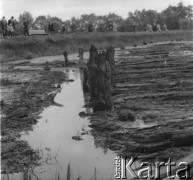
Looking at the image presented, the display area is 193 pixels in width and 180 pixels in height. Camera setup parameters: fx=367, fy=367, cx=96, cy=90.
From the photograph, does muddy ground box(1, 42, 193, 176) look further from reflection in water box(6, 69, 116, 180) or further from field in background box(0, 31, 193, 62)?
field in background box(0, 31, 193, 62)

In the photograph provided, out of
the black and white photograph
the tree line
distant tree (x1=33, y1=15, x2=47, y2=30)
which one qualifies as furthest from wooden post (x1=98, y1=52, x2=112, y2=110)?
distant tree (x1=33, y1=15, x2=47, y2=30)

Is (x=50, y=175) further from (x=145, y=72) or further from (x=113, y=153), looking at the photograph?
(x=145, y=72)

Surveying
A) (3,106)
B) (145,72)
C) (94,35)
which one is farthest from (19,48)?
(3,106)

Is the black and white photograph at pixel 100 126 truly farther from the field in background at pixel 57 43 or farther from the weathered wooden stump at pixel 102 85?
the field in background at pixel 57 43

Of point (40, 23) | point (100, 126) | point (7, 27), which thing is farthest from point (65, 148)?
point (40, 23)

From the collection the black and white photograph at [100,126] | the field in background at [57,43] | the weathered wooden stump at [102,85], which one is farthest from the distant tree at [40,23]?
the weathered wooden stump at [102,85]

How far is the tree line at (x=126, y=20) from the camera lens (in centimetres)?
7094

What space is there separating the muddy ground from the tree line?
33.4 m

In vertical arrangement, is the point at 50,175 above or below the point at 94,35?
below

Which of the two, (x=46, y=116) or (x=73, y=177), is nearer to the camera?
(x=73, y=177)

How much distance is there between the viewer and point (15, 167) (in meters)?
8.00

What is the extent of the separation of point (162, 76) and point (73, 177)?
1285cm

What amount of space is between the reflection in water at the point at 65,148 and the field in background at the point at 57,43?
2388 centimetres

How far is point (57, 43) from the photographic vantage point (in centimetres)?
4200
